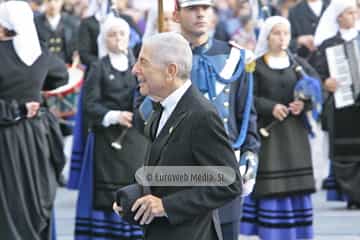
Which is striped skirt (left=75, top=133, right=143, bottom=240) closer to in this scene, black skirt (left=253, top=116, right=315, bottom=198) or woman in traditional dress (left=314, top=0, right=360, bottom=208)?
black skirt (left=253, top=116, right=315, bottom=198)

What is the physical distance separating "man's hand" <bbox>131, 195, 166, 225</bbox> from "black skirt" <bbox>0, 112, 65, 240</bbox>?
325cm

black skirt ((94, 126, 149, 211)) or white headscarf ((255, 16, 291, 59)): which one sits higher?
white headscarf ((255, 16, 291, 59))

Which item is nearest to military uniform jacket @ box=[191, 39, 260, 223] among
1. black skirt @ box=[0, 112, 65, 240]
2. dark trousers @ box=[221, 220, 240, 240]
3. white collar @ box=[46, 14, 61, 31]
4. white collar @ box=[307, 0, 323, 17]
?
dark trousers @ box=[221, 220, 240, 240]

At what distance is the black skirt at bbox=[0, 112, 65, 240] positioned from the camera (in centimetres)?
789

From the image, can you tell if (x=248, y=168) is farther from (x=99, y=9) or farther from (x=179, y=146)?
(x=99, y=9)

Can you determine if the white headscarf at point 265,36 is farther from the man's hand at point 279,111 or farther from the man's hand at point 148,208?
the man's hand at point 148,208

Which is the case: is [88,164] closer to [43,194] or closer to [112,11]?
[43,194]

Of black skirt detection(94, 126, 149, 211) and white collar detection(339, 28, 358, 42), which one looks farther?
white collar detection(339, 28, 358, 42)

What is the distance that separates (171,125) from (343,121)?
576cm

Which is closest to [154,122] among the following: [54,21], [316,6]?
[316,6]

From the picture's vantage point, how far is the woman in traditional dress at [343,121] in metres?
10.4

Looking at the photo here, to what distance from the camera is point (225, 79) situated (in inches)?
251

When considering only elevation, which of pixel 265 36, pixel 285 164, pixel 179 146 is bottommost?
pixel 285 164

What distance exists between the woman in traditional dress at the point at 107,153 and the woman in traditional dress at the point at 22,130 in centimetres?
48
